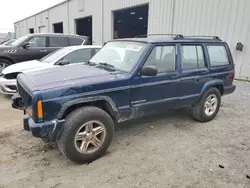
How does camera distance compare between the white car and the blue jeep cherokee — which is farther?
the white car

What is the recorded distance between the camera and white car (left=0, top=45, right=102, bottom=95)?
5.84m

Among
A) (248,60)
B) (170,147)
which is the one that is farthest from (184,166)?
(248,60)

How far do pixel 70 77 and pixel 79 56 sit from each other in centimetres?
353

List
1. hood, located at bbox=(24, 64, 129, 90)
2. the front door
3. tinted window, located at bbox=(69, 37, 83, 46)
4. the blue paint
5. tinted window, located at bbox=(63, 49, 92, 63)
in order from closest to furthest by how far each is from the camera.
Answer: the blue paint
hood, located at bbox=(24, 64, 129, 90)
the front door
tinted window, located at bbox=(63, 49, 92, 63)
tinted window, located at bbox=(69, 37, 83, 46)

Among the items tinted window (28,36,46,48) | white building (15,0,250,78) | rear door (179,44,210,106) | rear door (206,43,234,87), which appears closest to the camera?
rear door (179,44,210,106)

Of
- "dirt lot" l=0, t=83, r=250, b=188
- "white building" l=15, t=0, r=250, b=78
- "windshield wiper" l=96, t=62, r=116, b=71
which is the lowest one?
"dirt lot" l=0, t=83, r=250, b=188

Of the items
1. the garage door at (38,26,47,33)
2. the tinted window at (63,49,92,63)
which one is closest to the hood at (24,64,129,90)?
the tinted window at (63,49,92,63)

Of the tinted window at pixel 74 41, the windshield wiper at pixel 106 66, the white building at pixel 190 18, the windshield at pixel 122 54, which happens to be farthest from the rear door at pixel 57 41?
the white building at pixel 190 18

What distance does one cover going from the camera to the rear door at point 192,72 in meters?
4.11

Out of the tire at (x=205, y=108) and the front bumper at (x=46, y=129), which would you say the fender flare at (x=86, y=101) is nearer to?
the front bumper at (x=46, y=129)

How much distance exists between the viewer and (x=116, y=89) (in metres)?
3.19

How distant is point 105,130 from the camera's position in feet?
10.3

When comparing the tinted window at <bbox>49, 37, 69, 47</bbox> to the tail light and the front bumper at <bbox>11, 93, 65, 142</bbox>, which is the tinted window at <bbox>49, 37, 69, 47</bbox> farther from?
the tail light

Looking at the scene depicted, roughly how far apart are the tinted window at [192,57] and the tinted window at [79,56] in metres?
3.40
